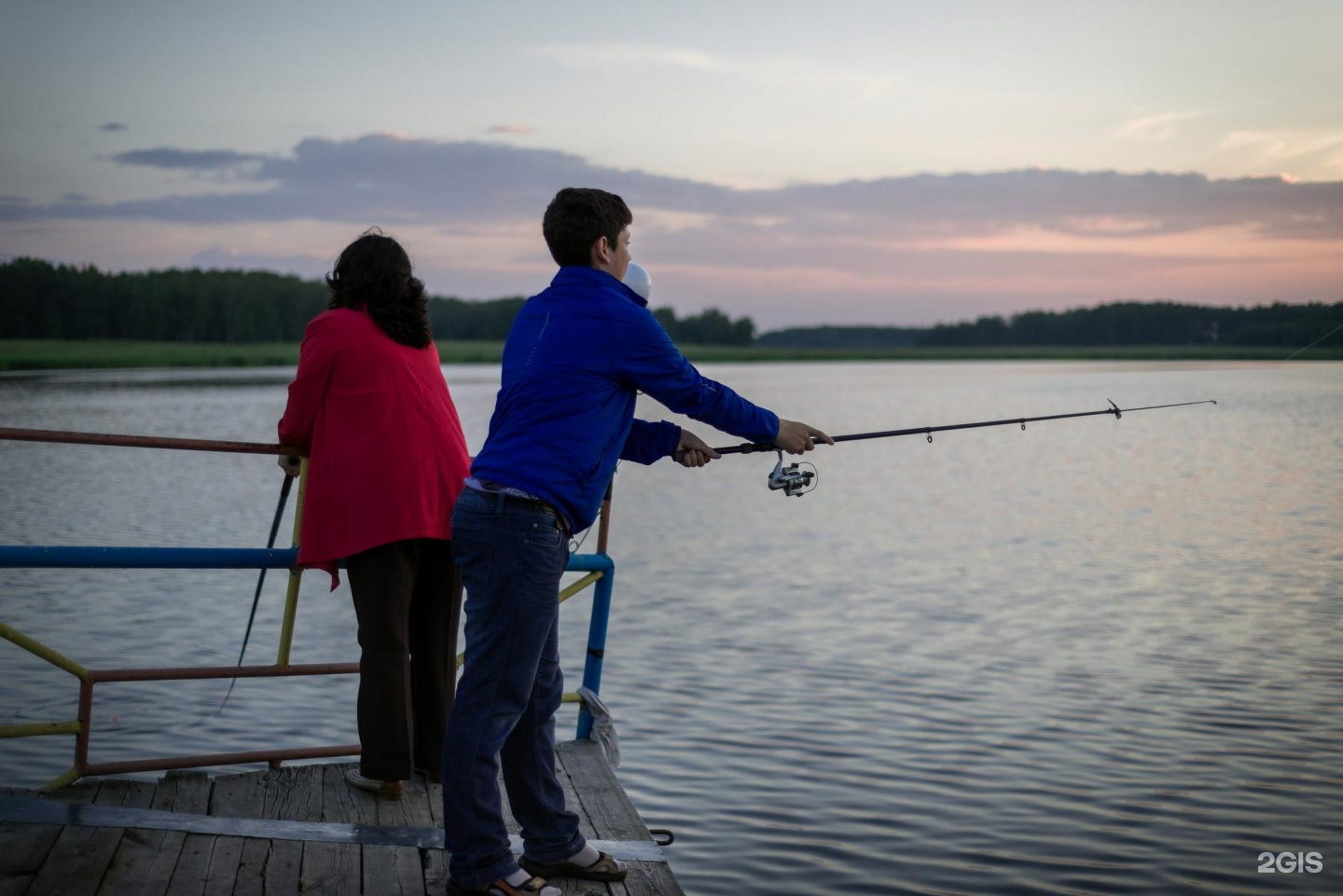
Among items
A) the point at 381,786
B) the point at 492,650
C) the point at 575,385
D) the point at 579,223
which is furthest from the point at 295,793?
the point at 579,223

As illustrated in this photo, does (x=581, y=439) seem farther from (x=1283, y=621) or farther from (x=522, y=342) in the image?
(x=1283, y=621)

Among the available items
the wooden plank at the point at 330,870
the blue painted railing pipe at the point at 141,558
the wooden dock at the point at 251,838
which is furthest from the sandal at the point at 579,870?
the blue painted railing pipe at the point at 141,558

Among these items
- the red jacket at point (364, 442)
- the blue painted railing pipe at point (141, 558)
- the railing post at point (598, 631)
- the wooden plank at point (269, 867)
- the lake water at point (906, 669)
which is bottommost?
the lake water at point (906, 669)

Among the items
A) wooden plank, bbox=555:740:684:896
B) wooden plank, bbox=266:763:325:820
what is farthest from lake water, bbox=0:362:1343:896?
wooden plank, bbox=266:763:325:820

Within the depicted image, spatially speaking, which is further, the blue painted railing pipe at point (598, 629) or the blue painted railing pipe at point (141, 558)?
the blue painted railing pipe at point (598, 629)

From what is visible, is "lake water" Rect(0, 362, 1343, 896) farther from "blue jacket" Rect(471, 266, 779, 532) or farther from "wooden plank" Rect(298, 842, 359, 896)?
"blue jacket" Rect(471, 266, 779, 532)

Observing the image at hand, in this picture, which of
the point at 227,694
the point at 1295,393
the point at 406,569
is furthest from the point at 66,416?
the point at 1295,393

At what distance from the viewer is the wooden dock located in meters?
3.61

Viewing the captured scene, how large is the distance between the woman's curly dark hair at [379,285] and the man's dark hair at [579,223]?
2.79 ft

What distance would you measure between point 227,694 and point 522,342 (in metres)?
6.22

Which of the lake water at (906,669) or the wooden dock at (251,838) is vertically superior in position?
the wooden dock at (251,838)

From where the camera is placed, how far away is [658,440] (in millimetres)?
3893

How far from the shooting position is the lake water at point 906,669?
623 cm

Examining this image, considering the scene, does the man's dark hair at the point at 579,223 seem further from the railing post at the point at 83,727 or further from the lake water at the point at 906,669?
the lake water at the point at 906,669
